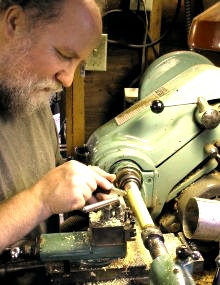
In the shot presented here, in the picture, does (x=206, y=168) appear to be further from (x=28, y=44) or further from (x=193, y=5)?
(x=193, y=5)

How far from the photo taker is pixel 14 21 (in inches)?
34.2

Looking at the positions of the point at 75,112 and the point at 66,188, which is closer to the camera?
the point at 66,188

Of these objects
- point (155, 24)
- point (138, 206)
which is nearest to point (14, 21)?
point (138, 206)

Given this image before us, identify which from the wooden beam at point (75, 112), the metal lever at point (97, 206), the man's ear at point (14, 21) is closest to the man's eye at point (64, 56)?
the man's ear at point (14, 21)

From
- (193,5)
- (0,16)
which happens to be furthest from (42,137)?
(193,5)

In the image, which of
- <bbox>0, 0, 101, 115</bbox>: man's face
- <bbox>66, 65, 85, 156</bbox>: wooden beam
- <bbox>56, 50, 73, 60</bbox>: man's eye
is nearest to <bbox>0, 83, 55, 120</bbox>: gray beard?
<bbox>0, 0, 101, 115</bbox>: man's face

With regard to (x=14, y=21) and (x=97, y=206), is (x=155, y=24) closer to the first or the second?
(x=14, y=21)

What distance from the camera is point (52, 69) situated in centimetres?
95

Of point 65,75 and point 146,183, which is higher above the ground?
point 65,75

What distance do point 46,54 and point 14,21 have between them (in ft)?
0.34

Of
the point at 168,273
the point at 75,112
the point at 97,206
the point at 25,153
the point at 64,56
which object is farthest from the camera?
the point at 75,112

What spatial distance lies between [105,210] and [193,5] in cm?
137

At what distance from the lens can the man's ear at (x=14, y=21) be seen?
853 mm

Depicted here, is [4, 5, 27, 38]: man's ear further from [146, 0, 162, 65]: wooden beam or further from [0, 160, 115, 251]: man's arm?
[146, 0, 162, 65]: wooden beam
